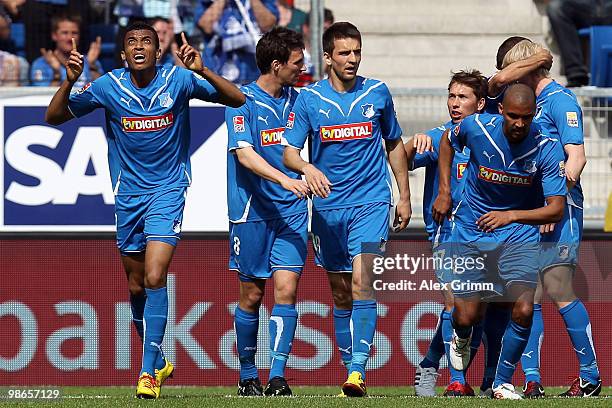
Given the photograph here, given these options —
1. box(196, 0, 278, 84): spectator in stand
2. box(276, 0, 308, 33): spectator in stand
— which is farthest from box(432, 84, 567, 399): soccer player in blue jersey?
box(276, 0, 308, 33): spectator in stand

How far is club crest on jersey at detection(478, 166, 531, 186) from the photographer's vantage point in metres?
7.78

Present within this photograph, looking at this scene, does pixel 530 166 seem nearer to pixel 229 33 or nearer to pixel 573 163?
pixel 573 163

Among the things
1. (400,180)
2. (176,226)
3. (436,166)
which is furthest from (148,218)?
(436,166)

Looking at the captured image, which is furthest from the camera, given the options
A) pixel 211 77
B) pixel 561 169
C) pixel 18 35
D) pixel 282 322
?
pixel 18 35

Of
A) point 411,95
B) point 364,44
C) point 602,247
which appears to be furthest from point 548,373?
point 364,44

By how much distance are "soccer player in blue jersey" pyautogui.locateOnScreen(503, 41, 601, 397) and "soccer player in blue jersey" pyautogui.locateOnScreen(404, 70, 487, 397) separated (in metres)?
0.43

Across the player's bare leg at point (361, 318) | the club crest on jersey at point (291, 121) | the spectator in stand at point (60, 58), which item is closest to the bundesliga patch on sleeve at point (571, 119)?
the player's bare leg at point (361, 318)

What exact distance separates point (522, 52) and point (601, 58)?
489 centimetres

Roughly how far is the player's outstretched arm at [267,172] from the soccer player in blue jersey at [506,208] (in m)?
0.96

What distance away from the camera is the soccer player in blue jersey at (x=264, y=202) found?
28.4 feet

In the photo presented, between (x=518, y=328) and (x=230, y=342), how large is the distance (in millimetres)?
3581

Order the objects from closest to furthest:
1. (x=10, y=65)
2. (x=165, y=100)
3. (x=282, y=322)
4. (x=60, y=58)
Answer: (x=165, y=100) → (x=282, y=322) → (x=10, y=65) → (x=60, y=58)

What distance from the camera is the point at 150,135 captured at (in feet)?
27.1

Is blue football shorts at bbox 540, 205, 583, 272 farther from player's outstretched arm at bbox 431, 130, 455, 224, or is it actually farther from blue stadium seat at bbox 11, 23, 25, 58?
blue stadium seat at bbox 11, 23, 25, 58
